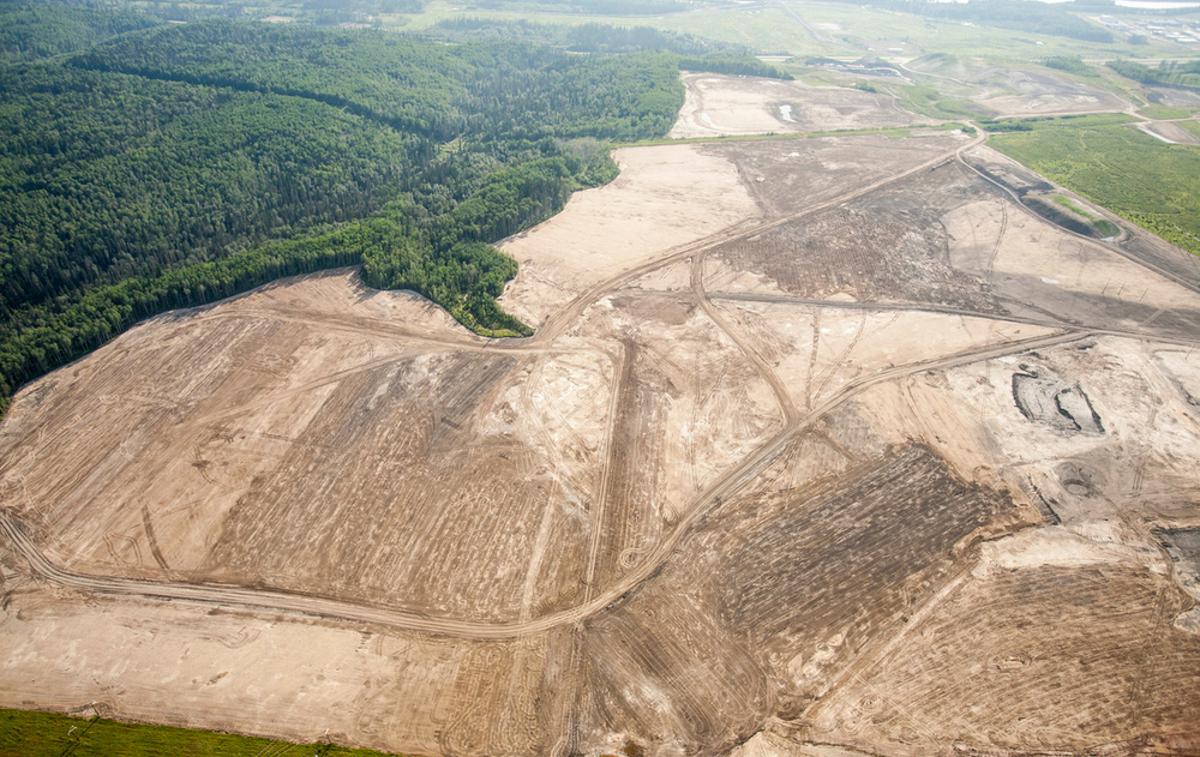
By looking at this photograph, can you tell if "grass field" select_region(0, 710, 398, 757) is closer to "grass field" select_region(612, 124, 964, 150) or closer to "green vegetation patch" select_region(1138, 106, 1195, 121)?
"grass field" select_region(612, 124, 964, 150)

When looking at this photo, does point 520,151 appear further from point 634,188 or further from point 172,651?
point 172,651

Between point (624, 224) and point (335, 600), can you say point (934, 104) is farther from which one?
point (335, 600)

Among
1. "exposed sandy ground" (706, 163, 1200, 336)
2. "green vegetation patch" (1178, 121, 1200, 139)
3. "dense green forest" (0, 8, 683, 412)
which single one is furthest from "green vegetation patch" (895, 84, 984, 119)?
"exposed sandy ground" (706, 163, 1200, 336)

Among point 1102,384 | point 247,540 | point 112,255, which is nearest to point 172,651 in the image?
point 247,540

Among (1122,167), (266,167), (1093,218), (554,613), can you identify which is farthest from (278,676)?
(1122,167)

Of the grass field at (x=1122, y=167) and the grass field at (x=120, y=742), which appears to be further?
the grass field at (x=1122, y=167)

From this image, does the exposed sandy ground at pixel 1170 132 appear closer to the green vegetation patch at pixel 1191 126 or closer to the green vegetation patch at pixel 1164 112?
the green vegetation patch at pixel 1191 126

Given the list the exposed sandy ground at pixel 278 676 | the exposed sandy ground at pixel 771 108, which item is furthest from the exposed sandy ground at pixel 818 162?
the exposed sandy ground at pixel 278 676
